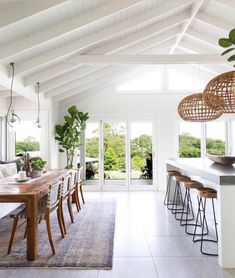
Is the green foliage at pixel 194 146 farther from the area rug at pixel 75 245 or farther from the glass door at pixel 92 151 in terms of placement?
the area rug at pixel 75 245

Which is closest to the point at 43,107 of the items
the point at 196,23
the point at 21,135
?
the point at 21,135

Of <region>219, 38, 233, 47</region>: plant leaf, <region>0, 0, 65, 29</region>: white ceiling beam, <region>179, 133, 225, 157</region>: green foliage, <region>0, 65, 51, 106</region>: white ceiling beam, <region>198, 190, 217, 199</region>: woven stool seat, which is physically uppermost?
<region>0, 0, 65, 29</region>: white ceiling beam

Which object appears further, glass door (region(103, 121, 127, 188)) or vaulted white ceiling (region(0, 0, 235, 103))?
glass door (region(103, 121, 127, 188))

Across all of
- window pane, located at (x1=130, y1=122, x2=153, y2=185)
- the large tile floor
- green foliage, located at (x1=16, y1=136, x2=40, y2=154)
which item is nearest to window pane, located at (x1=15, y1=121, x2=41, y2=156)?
green foliage, located at (x1=16, y1=136, x2=40, y2=154)

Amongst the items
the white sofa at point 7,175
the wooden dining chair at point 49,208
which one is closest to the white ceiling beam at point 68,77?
the white sofa at point 7,175

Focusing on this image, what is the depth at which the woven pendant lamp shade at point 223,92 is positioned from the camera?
9.62 feet

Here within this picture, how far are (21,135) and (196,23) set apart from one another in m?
4.99

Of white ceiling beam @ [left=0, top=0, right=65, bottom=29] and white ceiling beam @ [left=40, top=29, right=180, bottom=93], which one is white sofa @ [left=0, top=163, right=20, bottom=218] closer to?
white ceiling beam @ [left=40, top=29, right=180, bottom=93]

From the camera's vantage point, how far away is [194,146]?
799cm

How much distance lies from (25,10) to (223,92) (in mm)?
2429

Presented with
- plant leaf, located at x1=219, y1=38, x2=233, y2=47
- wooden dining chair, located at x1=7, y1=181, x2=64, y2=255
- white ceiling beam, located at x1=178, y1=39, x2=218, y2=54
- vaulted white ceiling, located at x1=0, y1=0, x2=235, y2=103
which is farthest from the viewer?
white ceiling beam, located at x1=178, y1=39, x2=218, y2=54

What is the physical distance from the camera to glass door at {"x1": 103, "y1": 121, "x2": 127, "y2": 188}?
316 inches

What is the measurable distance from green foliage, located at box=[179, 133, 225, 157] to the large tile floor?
3.17 metres

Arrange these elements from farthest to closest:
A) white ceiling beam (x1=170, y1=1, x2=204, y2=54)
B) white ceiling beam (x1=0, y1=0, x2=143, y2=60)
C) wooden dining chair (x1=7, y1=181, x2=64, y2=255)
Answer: white ceiling beam (x1=170, y1=1, x2=204, y2=54), white ceiling beam (x1=0, y1=0, x2=143, y2=60), wooden dining chair (x1=7, y1=181, x2=64, y2=255)
